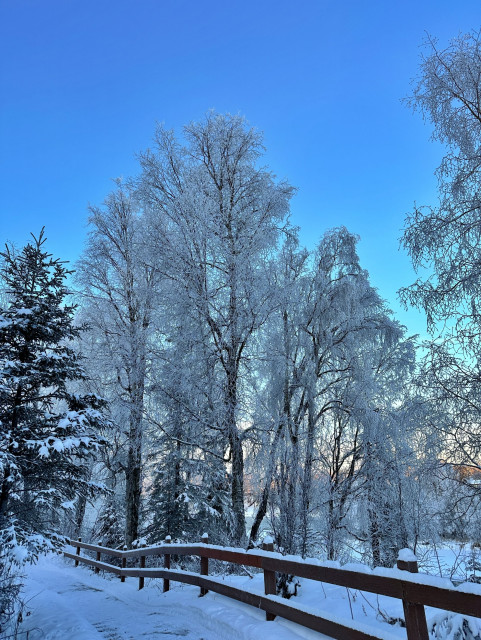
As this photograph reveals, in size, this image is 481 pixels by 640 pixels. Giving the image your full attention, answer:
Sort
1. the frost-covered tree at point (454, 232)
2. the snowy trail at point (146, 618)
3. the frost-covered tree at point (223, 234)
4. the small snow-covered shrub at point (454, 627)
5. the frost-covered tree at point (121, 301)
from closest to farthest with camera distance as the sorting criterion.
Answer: the small snow-covered shrub at point (454, 627), the snowy trail at point (146, 618), the frost-covered tree at point (454, 232), the frost-covered tree at point (223, 234), the frost-covered tree at point (121, 301)

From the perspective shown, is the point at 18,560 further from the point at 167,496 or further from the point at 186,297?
the point at 167,496

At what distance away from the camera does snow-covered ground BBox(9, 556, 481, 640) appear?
4.14 m

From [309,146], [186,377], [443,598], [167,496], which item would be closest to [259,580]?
[443,598]

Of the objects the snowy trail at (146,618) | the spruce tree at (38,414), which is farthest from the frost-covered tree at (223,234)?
the spruce tree at (38,414)

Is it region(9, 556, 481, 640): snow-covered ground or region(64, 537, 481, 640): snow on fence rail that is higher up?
region(64, 537, 481, 640): snow on fence rail

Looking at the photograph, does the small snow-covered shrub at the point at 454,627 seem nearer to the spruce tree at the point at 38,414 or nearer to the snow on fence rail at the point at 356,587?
the snow on fence rail at the point at 356,587

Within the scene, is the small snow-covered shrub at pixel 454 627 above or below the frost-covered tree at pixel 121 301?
below

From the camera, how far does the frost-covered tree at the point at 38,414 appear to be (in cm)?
731

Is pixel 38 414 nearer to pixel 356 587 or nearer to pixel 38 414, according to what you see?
pixel 38 414

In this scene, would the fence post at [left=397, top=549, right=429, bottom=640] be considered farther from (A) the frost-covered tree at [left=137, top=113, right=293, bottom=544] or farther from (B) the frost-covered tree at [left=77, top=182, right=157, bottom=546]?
(B) the frost-covered tree at [left=77, top=182, right=157, bottom=546]

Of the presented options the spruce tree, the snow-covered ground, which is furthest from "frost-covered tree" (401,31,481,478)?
the spruce tree

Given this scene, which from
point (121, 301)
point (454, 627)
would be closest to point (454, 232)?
point (454, 627)

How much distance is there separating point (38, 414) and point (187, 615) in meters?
4.55

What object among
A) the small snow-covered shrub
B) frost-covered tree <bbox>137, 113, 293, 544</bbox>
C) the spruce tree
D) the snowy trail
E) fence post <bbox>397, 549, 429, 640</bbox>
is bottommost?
the snowy trail
